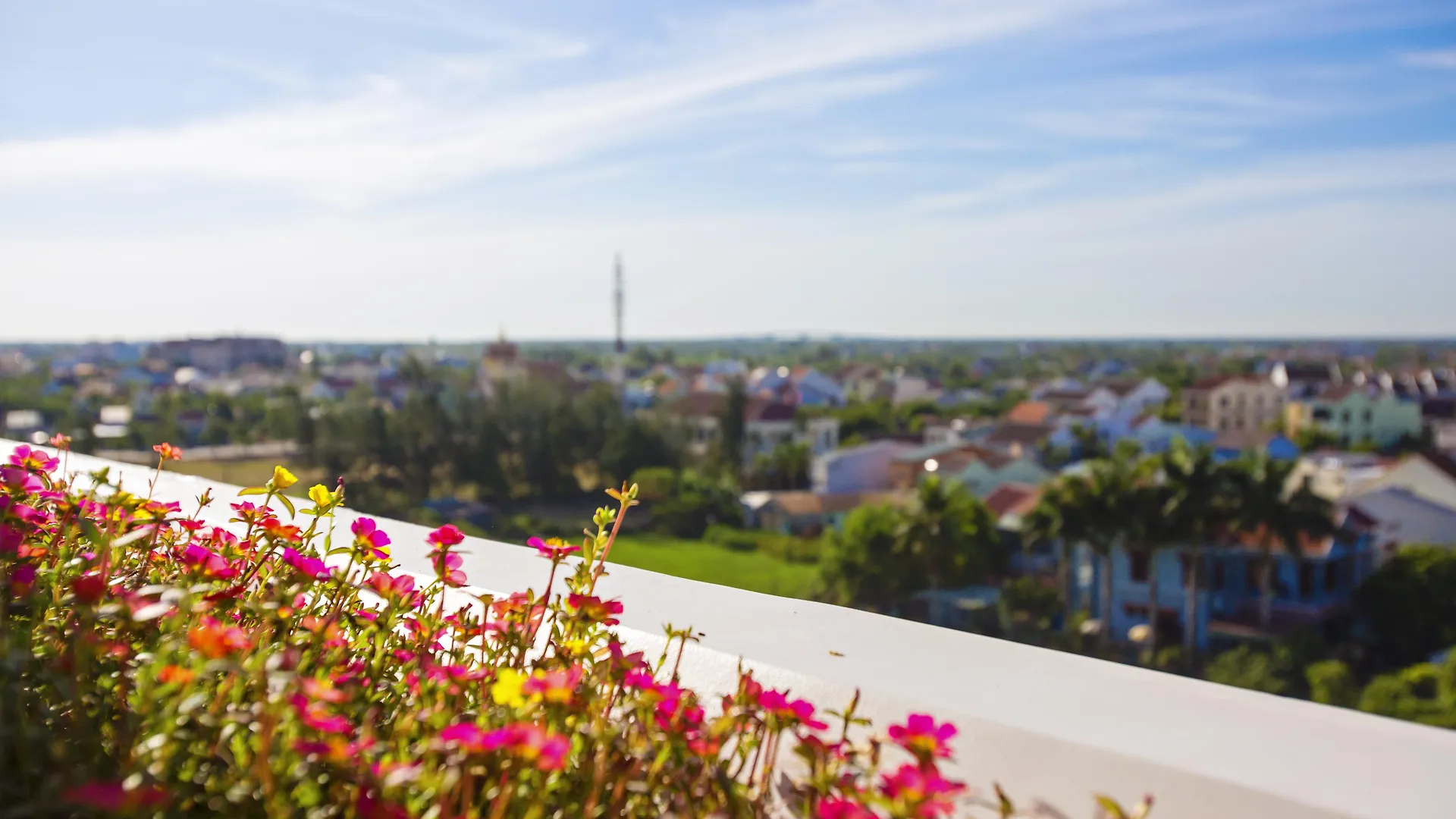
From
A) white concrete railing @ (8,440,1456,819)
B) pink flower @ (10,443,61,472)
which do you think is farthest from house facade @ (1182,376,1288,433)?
pink flower @ (10,443,61,472)

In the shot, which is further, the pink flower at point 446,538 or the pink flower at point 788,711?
the pink flower at point 446,538

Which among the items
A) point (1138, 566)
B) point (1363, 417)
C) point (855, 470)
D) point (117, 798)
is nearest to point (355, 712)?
point (117, 798)

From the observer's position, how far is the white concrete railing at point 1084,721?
57 cm

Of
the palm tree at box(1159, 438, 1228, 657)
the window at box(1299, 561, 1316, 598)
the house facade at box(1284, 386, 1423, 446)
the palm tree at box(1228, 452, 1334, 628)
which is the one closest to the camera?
the palm tree at box(1228, 452, 1334, 628)

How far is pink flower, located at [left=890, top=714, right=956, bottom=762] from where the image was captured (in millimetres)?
534

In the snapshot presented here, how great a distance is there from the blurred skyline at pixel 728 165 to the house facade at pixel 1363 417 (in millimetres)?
10204

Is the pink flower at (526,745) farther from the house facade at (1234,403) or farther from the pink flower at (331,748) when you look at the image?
the house facade at (1234,403)

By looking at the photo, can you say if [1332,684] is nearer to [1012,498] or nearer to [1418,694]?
[1418,694]

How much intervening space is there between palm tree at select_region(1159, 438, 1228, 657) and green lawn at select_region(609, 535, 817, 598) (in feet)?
19.7

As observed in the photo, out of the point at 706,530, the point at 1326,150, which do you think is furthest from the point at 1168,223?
the point at 706,530

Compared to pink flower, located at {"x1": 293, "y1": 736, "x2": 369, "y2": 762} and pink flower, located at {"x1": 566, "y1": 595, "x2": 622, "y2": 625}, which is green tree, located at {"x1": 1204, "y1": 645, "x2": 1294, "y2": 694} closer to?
pink flower, located at {"x1": 566, "y1": 595, "x2": 622, "y2": 625}

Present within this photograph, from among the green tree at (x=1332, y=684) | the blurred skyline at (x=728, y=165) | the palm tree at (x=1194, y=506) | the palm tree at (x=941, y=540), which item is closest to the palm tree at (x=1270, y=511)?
the palm tree at (x=1194, y=506)

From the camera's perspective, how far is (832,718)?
741 mm

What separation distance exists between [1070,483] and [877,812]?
1605cm
